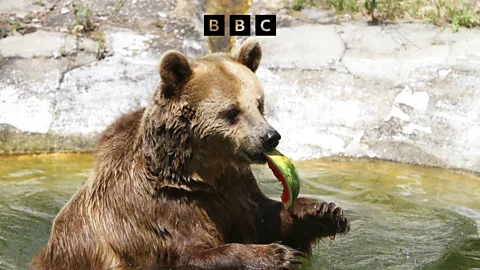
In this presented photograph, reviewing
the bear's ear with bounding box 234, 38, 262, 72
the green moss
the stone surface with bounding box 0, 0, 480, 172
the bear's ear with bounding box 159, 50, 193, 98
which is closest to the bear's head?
the bear's ear with bounding box 159, 50, 193, 98

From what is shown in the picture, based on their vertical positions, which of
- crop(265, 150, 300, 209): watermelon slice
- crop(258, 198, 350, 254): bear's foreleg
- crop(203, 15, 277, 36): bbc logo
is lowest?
crop(258, 198, 350, 254): bear's foreleg

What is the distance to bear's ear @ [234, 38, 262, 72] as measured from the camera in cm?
514

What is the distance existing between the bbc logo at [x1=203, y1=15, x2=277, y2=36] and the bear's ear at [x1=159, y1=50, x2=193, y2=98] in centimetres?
507

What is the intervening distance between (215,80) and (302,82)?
168 inches

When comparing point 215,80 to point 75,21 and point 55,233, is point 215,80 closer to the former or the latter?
point 55,233

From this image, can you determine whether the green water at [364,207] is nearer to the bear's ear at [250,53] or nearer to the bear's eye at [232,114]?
the bear's eye at [232,114]

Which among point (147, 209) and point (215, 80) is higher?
point (215, 80)

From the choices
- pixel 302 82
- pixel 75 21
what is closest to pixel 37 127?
pixel 75 21

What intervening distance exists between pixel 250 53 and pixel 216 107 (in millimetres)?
593

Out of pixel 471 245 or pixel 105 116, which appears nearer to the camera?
pixel 471 245

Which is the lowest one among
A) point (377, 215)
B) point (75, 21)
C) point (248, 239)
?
point (377, 215)

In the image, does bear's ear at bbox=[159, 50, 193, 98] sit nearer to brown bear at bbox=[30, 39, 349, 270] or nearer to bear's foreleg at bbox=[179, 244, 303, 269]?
brown bear at bbox=[30, 39, 349, 270]

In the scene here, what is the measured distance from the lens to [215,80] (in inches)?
190

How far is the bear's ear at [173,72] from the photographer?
15.7ft
